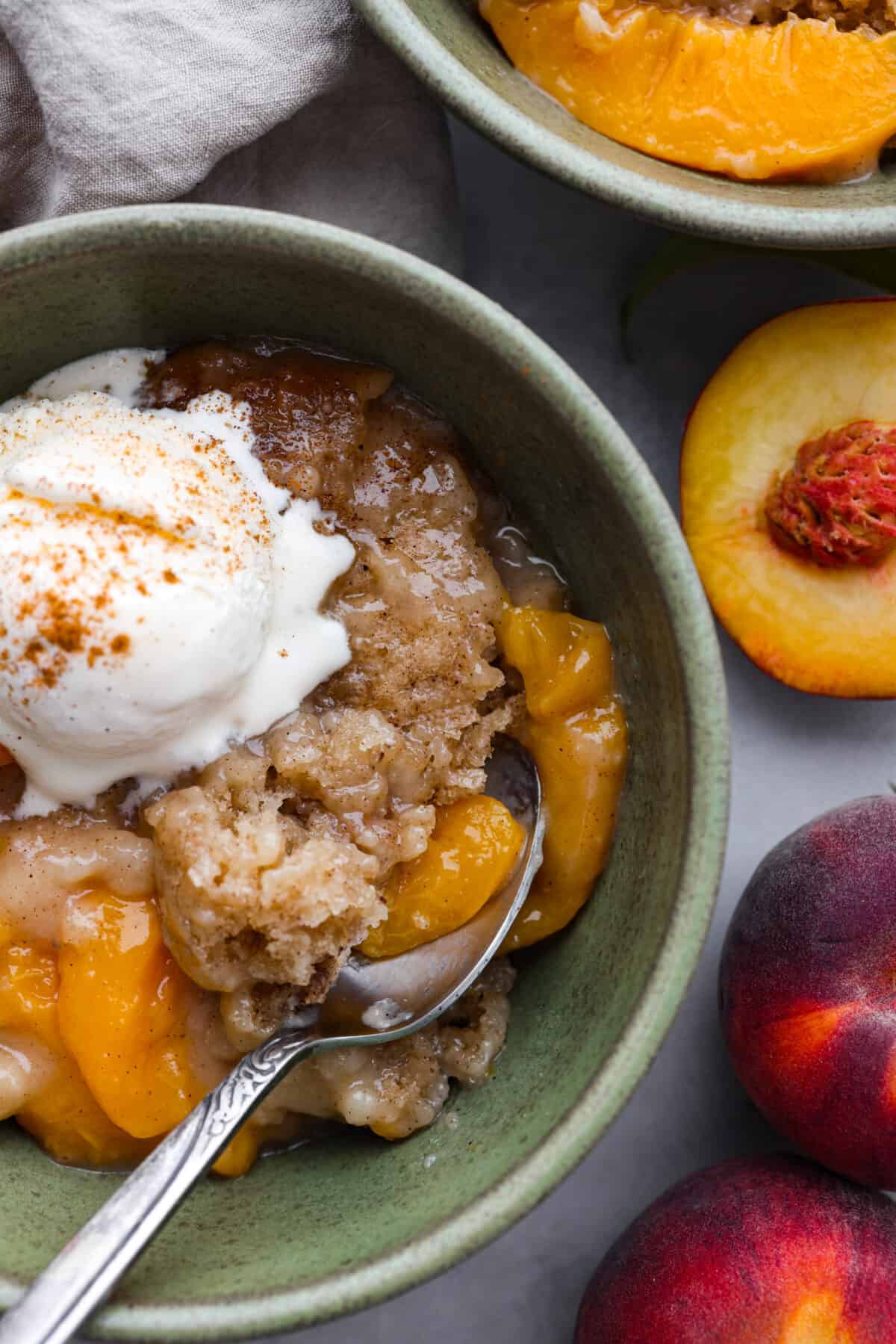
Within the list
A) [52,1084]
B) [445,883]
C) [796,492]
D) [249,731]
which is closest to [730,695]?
[796,492]

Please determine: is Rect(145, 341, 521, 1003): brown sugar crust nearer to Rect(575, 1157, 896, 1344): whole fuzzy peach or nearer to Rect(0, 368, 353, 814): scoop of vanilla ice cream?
Rect(0, 368, 353, 814): scoop of vanilla ice cream

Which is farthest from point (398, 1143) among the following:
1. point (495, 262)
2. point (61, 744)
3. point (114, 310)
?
point (495, 262)

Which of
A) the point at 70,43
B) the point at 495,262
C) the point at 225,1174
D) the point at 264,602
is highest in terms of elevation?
the point at 70,43

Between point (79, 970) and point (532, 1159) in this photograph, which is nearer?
point (532, 1159)

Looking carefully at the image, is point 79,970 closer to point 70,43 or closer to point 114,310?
point 114,310

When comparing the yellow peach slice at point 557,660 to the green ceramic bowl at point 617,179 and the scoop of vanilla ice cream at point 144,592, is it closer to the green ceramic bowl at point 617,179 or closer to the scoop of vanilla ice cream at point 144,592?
the scoop of vanilla ice cream at point 144,592

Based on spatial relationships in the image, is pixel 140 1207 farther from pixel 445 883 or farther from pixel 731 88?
pixel 731 88

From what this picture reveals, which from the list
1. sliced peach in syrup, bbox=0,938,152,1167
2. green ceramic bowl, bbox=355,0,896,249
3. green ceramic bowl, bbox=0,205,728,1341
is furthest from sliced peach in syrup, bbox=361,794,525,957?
green ceramic bowl, bbox=355,0,896,249

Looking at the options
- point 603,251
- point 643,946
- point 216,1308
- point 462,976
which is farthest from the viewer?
point 603,251
